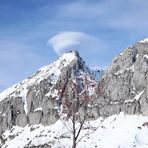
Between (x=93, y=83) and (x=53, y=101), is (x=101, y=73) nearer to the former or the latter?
(x=93, y=83)

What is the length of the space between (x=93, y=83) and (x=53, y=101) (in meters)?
3.46

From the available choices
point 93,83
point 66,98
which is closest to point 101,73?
point 93,83

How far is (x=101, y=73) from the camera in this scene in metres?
36.1

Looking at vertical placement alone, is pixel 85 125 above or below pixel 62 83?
below

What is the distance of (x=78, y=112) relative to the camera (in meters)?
37.9

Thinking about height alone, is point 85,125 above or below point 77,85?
below

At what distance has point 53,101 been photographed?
36.7 metres

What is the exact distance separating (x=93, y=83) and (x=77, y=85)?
1377mm

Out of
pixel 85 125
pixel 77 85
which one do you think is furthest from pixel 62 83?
pixel 85 125

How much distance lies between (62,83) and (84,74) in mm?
1834

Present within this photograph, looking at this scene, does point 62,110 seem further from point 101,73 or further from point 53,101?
point 101,73

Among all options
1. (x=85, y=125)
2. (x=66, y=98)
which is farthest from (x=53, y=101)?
(x=85, y=125)

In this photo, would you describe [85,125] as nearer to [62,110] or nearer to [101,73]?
[62,110]

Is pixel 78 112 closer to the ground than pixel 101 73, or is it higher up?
closer to the ground
